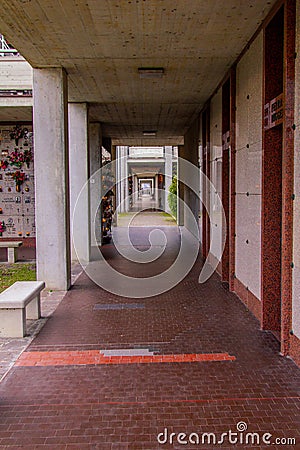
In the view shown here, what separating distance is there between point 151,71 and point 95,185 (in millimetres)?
5782

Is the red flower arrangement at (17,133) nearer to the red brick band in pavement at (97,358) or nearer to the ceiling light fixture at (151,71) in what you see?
the ceiling light fixture at (151,71)

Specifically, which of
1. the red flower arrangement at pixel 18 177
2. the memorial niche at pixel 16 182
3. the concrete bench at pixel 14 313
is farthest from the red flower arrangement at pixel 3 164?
the concrete bench at pixel 14 313

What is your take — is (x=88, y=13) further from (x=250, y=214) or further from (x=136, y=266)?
(x=136, y=266)

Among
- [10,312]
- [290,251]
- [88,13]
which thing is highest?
[88,13]

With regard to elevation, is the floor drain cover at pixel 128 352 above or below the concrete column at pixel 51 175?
below

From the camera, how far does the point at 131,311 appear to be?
20.3 feet

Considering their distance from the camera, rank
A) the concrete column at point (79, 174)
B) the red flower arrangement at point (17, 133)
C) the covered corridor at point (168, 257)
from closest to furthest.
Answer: the covered corridor at point (168, 257) < the concrete column at point (79, 174) < the red flower arrangement at point (17, 133)

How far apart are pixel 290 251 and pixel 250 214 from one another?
1790mm

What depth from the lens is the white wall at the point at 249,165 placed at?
18.7ft

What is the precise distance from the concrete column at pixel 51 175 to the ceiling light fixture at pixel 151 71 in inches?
45.2

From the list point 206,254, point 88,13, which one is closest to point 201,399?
point 88,13

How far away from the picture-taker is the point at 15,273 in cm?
912

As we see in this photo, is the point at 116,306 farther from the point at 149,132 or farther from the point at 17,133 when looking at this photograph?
the point at 149,132

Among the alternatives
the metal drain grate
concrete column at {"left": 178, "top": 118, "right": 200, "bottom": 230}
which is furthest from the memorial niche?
the metal drain grate
